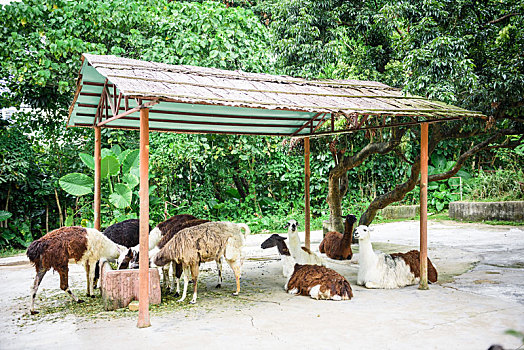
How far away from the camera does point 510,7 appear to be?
7.66 metres

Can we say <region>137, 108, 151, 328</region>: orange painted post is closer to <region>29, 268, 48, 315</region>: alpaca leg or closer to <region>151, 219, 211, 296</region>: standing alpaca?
<region>151, 219, 211, 296</region>: standing alpaca

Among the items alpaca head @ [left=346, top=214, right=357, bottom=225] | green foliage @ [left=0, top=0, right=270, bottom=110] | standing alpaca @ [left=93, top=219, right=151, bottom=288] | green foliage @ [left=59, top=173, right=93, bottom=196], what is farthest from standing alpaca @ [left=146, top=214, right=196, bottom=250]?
green foliage @ [left=0, top=0, right=270, bottom=110]

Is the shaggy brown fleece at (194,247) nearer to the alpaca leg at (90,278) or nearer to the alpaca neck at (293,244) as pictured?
the alpaca leg at (90,278)

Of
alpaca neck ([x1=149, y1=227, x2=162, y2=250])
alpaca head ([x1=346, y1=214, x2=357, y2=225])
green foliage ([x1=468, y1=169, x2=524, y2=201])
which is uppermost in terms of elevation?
green foliage ([x1=468, y1=169, x2=524, y2=201])

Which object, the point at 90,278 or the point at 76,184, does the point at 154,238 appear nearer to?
the point at 90,278

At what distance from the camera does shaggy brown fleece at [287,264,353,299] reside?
5.91 meters

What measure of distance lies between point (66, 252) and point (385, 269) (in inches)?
164

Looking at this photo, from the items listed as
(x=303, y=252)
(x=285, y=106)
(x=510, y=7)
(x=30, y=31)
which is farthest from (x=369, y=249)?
(x=30, y=31)

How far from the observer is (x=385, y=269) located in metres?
6.54

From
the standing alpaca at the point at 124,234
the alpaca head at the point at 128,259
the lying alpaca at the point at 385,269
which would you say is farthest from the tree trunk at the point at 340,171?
the alpaca head at the point at 128,259

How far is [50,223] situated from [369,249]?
964 centimetres

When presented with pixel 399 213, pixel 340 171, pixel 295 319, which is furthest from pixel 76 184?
pixel 399 213

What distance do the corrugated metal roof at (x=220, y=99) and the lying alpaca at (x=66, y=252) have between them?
156 cm

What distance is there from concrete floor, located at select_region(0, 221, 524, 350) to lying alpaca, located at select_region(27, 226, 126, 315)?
1.55 ft
